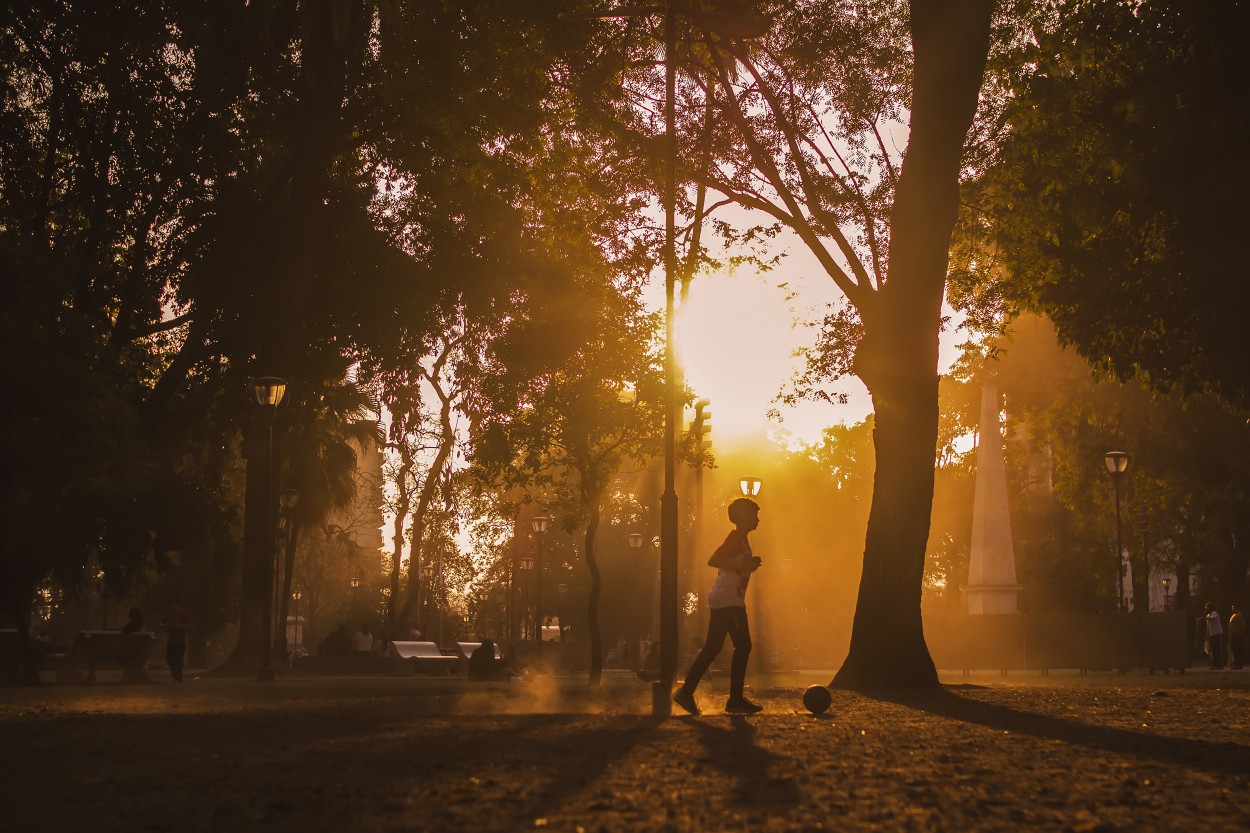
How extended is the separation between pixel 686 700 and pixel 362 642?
95.8 feet

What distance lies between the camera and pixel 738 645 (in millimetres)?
12836

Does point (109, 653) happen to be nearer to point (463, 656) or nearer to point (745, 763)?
point (463, 656)

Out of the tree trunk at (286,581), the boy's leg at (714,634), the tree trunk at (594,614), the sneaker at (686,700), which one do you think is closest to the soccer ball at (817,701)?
the boy's leg at (714,634)

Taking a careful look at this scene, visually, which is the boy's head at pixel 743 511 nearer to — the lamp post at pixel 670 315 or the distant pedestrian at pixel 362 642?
the lamp post at pixel 670 315

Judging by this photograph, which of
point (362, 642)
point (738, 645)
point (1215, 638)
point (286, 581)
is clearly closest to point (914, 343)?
point (738, 645)

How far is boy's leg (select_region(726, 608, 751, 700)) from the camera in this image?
1263cm

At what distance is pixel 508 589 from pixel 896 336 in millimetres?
59133

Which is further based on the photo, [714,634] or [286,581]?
[286,581]

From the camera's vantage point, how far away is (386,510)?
174 ft

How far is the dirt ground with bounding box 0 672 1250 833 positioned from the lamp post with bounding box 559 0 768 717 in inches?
169

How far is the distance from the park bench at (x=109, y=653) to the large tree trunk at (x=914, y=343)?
11.8 meters

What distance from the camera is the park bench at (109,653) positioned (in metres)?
23.6

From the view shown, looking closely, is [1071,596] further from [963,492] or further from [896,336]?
[896,336]

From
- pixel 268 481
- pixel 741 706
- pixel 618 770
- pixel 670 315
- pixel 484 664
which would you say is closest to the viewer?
pixel 618 770
